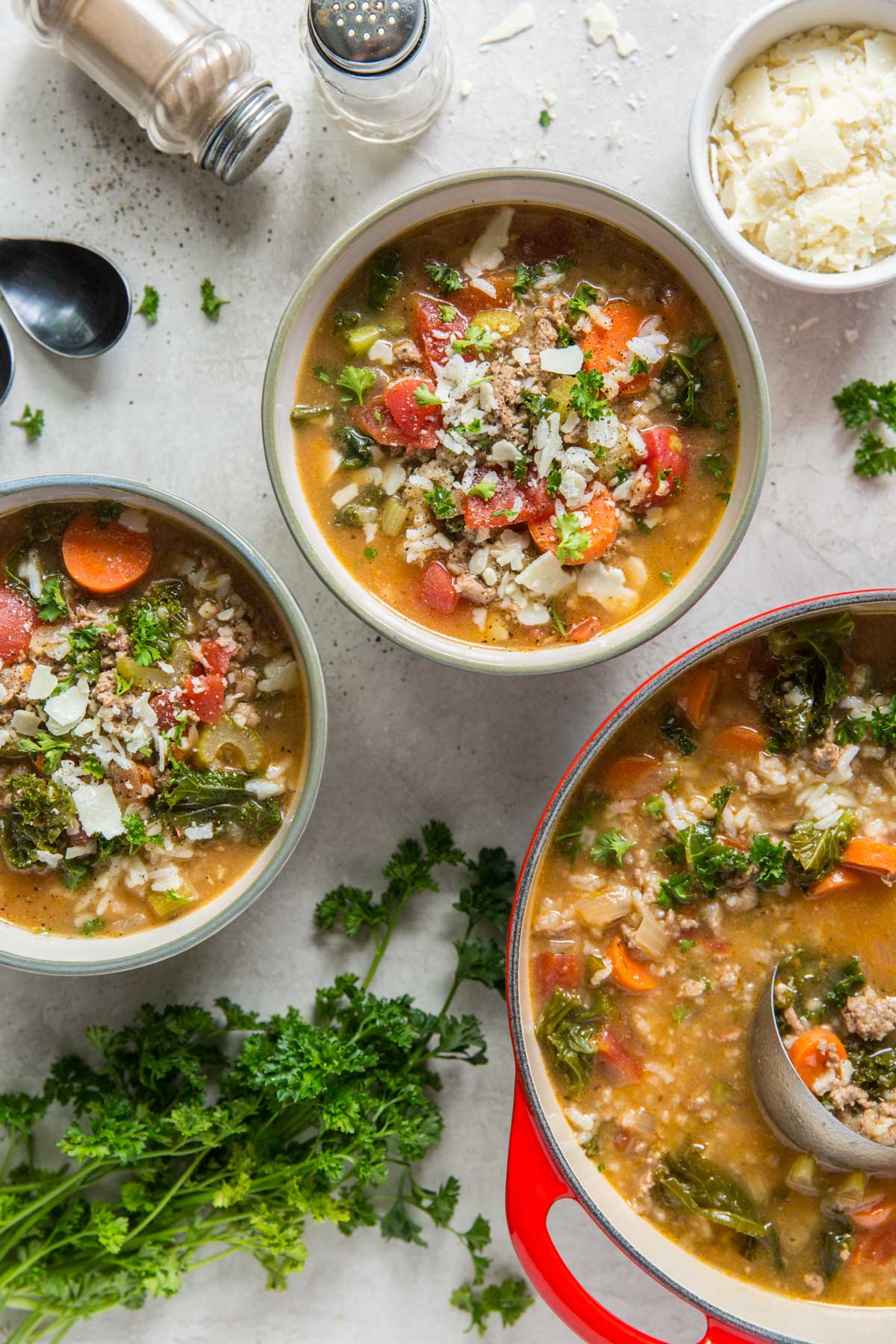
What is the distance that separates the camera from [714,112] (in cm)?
322

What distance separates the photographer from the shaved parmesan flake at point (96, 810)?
→ 121 inches

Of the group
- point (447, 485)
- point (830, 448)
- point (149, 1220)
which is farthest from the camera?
point (830, 448)

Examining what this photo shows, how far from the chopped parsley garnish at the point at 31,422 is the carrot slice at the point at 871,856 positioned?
2.94 meters

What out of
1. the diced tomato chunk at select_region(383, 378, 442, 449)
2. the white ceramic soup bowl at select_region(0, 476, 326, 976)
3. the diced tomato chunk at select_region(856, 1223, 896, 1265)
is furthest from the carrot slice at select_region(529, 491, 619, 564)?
the diced tomato chunk at select_region(856, 1223, 896, 1265)

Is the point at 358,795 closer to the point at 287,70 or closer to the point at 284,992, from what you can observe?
the point at 284,992

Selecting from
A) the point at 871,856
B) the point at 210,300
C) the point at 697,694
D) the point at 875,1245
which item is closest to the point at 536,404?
the point at 697,694

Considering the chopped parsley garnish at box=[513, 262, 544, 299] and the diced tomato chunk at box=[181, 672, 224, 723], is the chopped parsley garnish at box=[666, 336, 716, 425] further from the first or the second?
the diced tomato chunk at box=[181, 672, 224, 723]

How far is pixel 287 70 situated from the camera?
3471 mm

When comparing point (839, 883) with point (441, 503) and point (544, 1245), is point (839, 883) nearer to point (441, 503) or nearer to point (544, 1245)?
point (544, 1245)

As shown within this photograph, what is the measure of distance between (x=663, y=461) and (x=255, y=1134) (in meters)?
2.50

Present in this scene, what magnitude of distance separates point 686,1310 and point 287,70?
441 centimetres

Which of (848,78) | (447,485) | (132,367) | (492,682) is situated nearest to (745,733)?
(492,682)

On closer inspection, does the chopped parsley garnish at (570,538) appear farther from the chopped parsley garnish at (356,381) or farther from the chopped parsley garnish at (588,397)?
the chopped parsley garnish at (356,381)

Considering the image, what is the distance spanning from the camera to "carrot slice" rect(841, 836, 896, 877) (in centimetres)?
305
